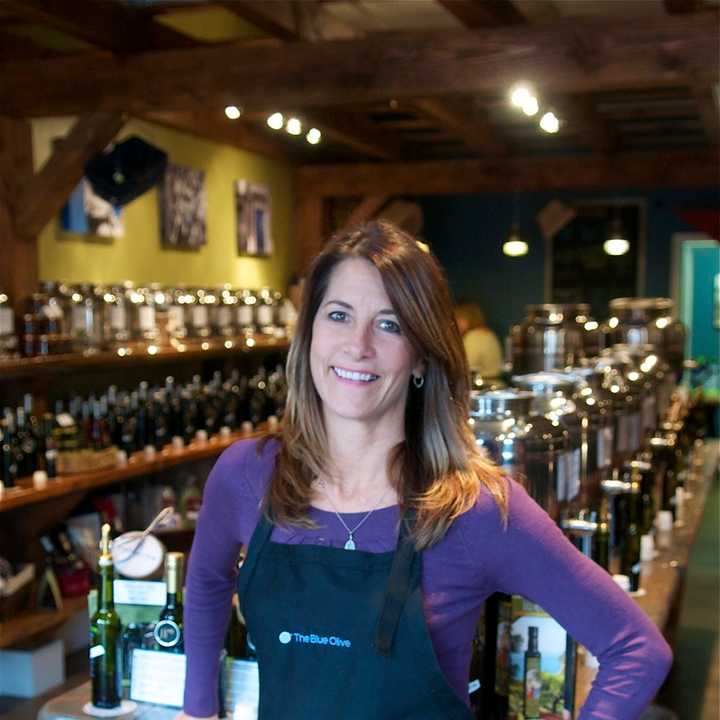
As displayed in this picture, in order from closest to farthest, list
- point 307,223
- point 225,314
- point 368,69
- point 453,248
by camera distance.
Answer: point 368,69 → point 225,314 → point 307,223 → point 453,248

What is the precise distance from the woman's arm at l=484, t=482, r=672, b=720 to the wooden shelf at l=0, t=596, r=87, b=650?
3.47 metres

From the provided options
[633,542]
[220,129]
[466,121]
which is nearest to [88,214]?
[220,129]

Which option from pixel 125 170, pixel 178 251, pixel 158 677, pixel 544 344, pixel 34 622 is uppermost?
pixel 125 170

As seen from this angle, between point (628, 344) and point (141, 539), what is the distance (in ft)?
13.0

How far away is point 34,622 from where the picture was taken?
4875mm

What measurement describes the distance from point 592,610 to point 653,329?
4.27 m

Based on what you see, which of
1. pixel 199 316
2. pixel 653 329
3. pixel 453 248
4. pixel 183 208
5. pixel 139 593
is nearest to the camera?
pixel 139 593

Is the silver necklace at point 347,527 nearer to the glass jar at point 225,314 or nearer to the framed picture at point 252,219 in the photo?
the glass jar at point 225,314

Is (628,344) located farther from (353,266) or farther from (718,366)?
(718,366)

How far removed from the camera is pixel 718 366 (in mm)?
12820

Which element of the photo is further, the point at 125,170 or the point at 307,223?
the point at 307,223

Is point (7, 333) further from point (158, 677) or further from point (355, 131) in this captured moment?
point (355, 131)

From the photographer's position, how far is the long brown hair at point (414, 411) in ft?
6.03

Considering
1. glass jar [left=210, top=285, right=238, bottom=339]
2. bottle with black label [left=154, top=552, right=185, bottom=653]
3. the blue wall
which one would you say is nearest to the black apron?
bottle with black label [left=154, top=552, right=185, bottom=653]
